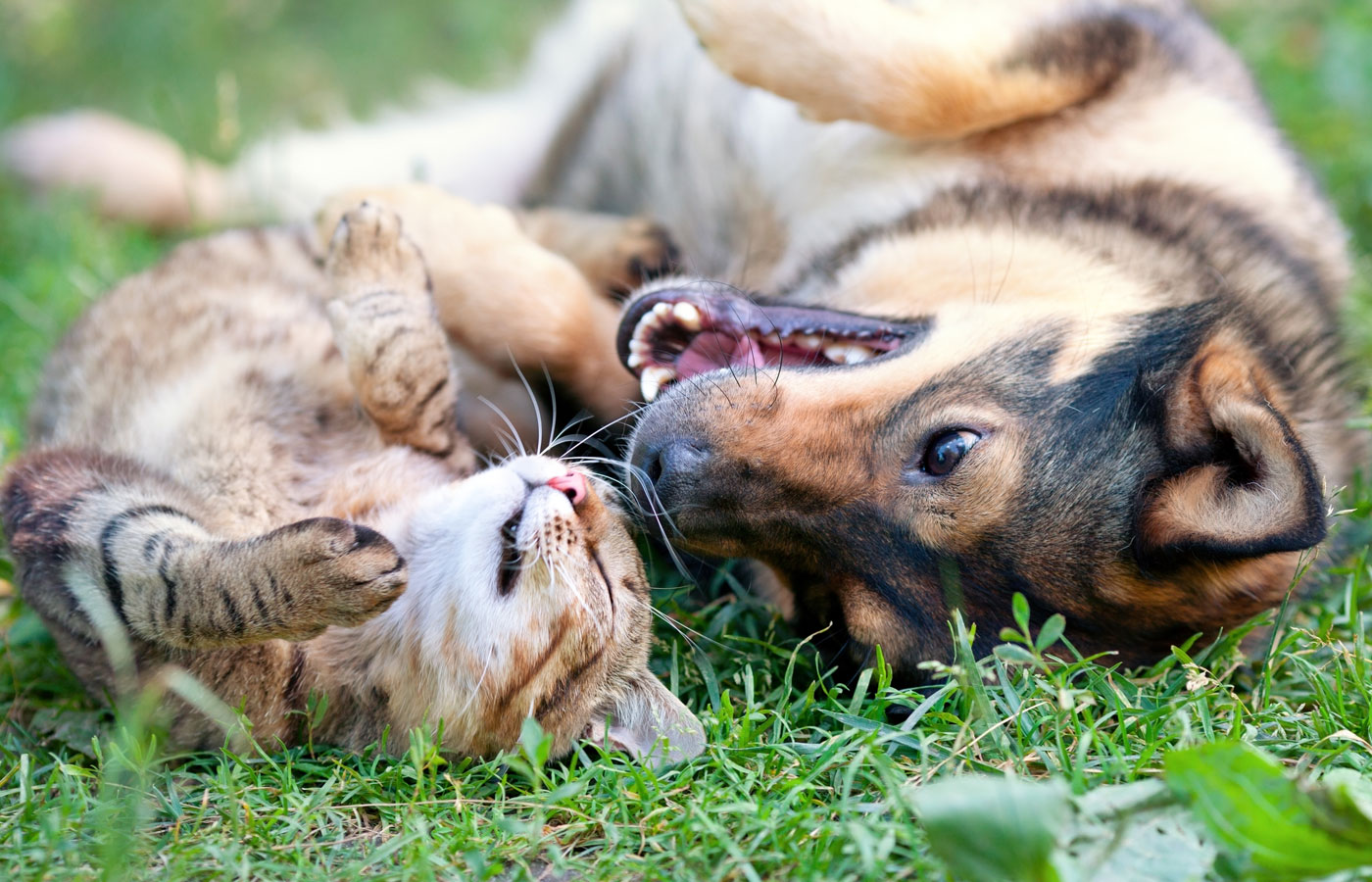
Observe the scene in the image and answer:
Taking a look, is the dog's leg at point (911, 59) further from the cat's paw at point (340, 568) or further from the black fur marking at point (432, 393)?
the cat's paw at point (340, 568)

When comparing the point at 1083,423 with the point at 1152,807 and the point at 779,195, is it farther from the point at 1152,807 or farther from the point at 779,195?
the point at 779,195

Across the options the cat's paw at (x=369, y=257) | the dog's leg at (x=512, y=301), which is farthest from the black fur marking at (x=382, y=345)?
the dog's leg at (x=512, y=301)

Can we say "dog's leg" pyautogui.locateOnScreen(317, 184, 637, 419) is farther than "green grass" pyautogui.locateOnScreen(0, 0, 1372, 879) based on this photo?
Yes

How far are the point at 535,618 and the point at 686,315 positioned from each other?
38.4 inches

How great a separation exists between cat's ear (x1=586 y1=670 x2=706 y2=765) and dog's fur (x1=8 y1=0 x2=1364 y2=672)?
15.2 inches

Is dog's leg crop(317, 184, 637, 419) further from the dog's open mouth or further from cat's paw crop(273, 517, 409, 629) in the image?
cat's paw crop(273, 517, 409, 629)

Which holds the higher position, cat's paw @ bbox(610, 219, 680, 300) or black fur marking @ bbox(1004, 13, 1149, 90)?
black fur marking @ bbox(1004, 13, 1149, 90)

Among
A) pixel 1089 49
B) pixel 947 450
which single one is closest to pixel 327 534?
pixel 947 450

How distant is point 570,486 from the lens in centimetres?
314

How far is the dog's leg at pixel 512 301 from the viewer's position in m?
3.72

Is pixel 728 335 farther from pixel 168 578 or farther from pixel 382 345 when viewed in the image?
pixel 168 578

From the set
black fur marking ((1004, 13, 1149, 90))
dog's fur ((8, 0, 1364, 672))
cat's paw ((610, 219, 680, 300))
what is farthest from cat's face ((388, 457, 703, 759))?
black fur marking ((1004, 13, 1149, 90))

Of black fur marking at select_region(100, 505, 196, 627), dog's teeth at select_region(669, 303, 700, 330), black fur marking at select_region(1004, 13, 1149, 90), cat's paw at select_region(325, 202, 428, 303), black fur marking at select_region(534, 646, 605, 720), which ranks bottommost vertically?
black fur marking at select_region(534, 646, 605, 720)

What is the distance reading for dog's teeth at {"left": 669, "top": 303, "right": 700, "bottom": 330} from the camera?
334cm
